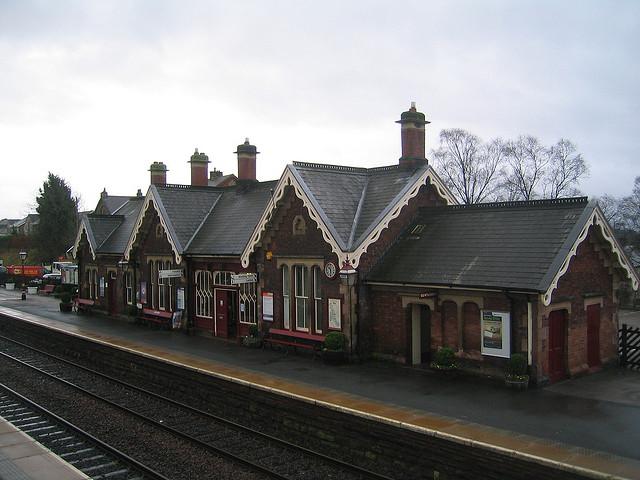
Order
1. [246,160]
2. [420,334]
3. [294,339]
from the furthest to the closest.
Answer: [246,160] < [294,339] < [420,334]

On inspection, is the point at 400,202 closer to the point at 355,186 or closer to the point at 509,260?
the point at 355,186

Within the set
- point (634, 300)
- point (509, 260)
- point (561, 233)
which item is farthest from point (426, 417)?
point (634, 300)

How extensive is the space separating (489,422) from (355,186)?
11.1 meters

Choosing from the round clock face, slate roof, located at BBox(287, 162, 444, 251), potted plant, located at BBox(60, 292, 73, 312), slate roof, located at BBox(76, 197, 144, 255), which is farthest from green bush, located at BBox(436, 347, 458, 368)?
potted plant, located at BBox(60, 292, 73, 312)

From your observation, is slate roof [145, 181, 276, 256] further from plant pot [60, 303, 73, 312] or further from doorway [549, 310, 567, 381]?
plant pot [60, 303, 73, 312]

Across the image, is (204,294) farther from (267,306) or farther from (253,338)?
(267,306)

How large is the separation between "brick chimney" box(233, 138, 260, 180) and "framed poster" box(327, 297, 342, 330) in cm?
1192

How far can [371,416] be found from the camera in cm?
1173

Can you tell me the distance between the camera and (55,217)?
68.3 metres

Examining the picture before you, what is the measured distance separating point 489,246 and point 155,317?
17.1 m

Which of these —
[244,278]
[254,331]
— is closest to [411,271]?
[244,278]

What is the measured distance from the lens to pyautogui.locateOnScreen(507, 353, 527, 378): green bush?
14125 millimetres

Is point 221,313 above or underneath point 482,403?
above

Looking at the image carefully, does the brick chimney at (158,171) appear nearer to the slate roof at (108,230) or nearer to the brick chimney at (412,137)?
the slate roof at (108,230)
